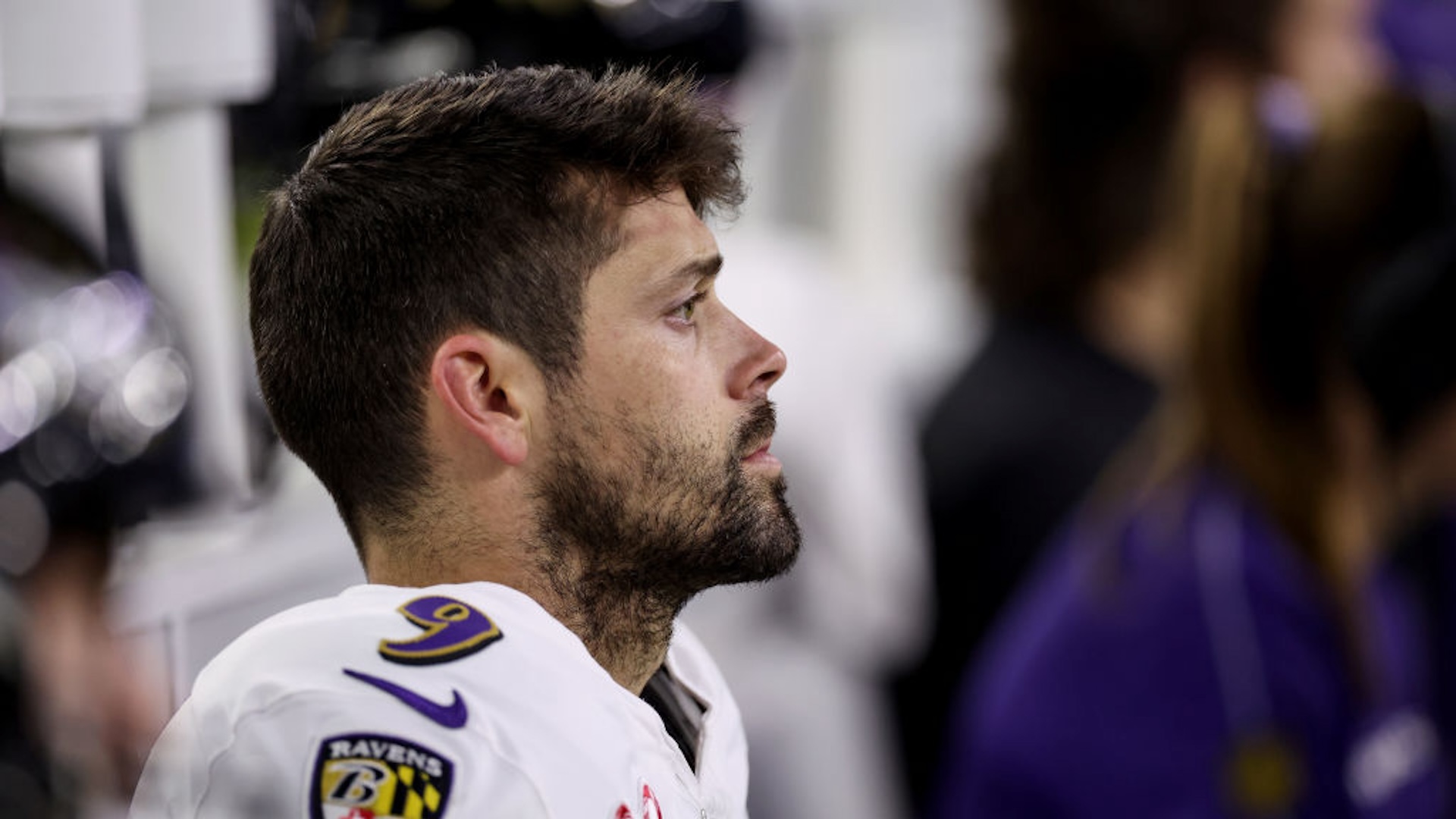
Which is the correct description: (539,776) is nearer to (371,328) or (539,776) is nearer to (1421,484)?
(371,328)

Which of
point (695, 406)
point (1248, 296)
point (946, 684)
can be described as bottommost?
point (946, 684)

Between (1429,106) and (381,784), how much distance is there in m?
0.80

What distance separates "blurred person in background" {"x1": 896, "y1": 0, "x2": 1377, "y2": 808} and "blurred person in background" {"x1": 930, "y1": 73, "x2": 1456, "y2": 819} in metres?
0.26

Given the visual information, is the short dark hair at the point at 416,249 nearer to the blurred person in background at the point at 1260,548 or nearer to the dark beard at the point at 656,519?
the dark beard at the point at 656,519

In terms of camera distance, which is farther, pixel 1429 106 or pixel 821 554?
pixel 821 554

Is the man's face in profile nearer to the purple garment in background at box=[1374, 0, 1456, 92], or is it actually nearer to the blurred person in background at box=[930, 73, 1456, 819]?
the blurred person in background at box=[930, 73, 1456, 819]

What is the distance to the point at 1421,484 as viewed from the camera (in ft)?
3.44

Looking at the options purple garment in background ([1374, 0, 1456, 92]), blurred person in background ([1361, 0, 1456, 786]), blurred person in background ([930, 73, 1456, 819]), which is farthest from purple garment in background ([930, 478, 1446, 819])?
purple garment in background ([1374, 0, 1456, 92])

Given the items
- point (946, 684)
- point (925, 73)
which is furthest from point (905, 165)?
point (946, 684)

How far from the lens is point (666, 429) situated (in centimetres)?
29

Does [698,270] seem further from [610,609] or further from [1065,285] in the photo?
[1065,285]

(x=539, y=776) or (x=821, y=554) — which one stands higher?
(x=539, y=776)

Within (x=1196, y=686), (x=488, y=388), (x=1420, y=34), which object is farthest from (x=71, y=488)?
(x=1420, y=34)

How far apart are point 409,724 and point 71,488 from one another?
0.19 meters
